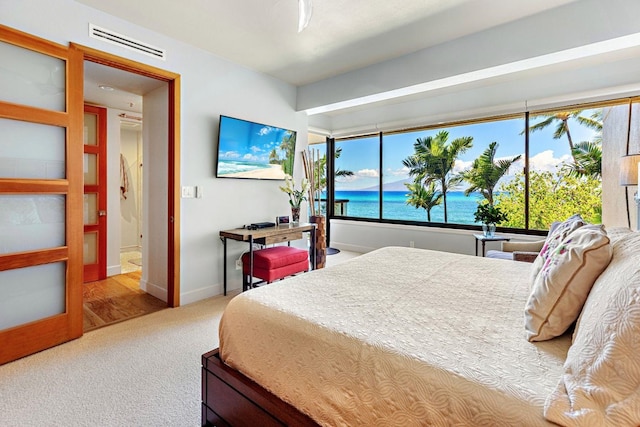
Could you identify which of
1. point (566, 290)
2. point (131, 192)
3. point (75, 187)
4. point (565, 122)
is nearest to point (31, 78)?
point (75, 187)

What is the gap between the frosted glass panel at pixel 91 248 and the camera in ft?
13.7

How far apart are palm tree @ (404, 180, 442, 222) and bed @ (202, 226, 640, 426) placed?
363 cm

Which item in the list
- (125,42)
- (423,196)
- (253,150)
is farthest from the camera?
(423,196)

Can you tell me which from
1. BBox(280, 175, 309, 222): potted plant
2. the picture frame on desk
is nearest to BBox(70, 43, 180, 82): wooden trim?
BBox(280, 175, 309, 222): potted plant

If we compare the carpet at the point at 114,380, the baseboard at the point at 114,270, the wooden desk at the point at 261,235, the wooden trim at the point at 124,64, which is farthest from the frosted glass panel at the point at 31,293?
the baseboard at the point at 114,270

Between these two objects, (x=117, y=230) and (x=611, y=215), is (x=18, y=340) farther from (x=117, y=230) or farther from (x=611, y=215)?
(x=611, y=215)

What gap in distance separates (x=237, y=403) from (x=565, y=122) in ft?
16.8

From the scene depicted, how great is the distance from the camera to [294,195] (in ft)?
14.5

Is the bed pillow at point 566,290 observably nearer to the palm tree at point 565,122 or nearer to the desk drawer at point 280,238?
the desk drawer at point 280,238

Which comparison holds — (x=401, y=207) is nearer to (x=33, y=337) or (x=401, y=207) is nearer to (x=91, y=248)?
(x=91, y=248)

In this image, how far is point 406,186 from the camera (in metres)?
5.78

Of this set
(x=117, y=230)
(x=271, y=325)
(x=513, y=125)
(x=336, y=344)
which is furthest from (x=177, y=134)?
(x=513, y=125)

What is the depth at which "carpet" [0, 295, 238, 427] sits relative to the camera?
5.57 ft

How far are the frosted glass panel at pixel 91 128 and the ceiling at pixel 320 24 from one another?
194 cm
